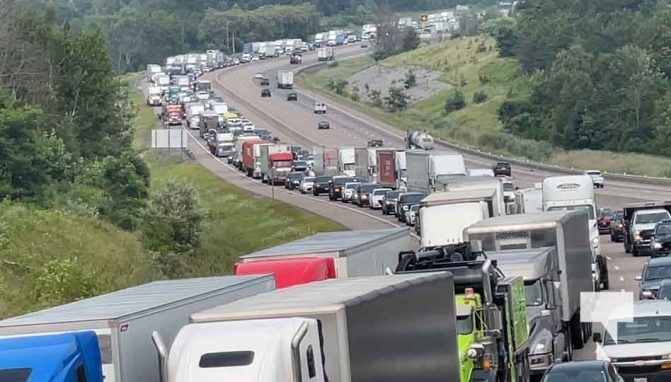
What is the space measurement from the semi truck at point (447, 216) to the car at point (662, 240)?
847 cm

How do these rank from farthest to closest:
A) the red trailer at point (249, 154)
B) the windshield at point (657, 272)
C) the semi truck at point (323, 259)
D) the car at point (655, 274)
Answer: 1. the red trailer at point (249, 154)
2. the windshield at point (657, 272)
3. the car at point (655, 274)
4. the semi truck at point (323, 259)

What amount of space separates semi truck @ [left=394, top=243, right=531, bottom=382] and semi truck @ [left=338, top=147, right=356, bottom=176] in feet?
215

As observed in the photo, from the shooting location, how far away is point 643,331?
75.8ft

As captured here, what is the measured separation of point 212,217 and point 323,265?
37.5 m

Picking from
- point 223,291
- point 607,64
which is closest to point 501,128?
point 607,64

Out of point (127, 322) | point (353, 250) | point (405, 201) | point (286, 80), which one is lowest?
point (405, 201)

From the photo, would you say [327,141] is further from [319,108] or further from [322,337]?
[322,337]

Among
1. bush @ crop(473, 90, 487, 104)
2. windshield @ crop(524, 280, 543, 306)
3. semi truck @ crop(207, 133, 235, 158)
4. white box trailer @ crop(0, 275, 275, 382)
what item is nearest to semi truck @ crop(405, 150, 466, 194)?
windshield @ crop(524, 280, 543, 306)

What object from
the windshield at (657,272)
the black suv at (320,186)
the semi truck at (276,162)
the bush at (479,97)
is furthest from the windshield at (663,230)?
the bush at (479,97)

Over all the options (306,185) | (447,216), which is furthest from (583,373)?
(306,185)

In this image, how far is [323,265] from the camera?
74.9 ft

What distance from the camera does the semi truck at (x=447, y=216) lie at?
34.0 meters

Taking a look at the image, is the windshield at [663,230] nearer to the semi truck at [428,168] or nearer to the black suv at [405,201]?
the semi truck at [428,168]

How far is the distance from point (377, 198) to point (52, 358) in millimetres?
61436
